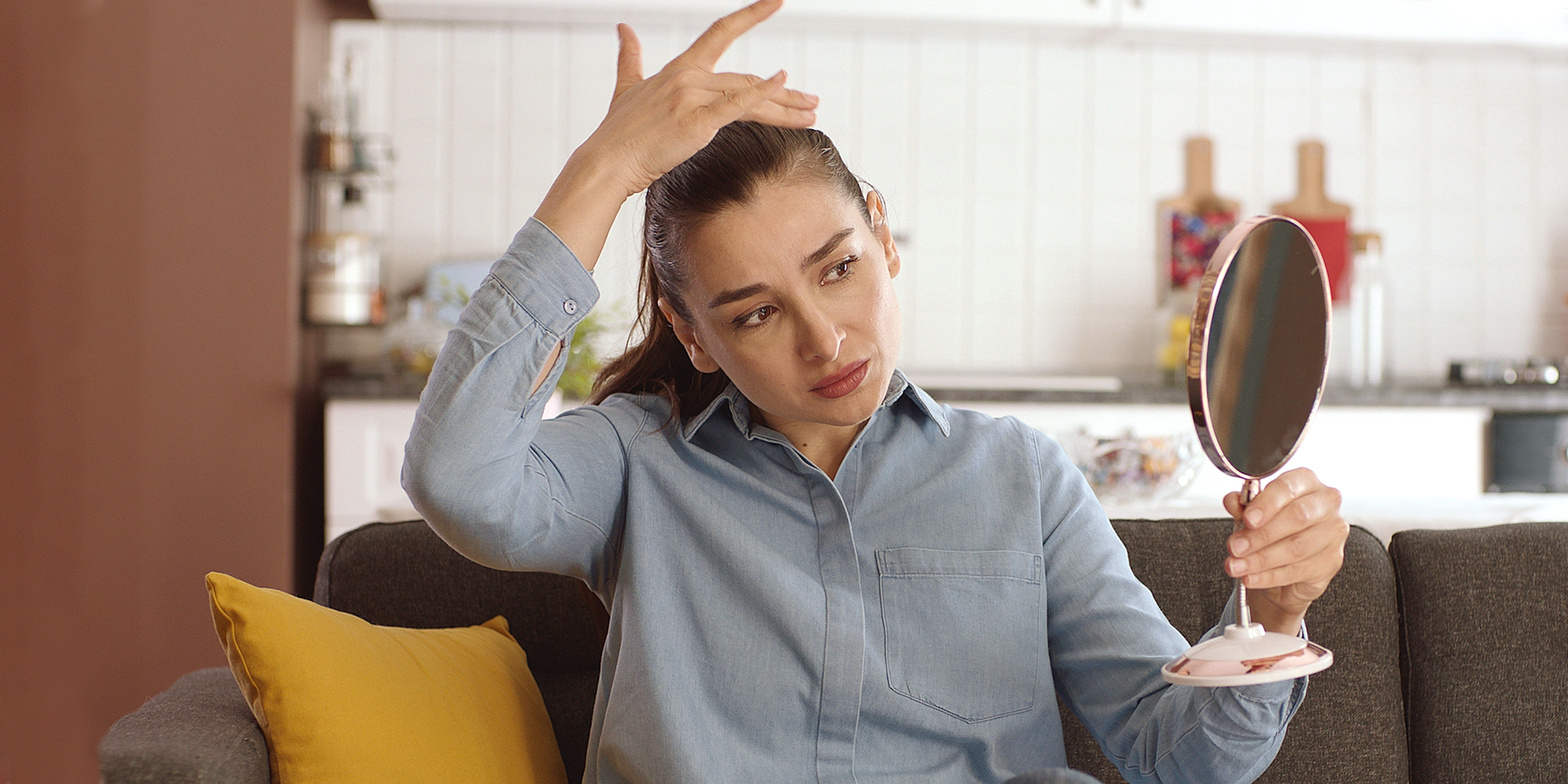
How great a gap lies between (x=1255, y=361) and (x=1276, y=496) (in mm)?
100

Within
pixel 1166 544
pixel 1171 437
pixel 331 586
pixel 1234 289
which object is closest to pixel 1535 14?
pixel 1171 437

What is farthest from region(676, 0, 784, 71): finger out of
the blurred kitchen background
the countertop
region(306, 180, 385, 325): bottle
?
region(306, 180, 385, 325): bottle

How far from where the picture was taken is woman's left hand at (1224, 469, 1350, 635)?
829 millimetres

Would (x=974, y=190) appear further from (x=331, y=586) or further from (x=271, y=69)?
(x=331, y=586)

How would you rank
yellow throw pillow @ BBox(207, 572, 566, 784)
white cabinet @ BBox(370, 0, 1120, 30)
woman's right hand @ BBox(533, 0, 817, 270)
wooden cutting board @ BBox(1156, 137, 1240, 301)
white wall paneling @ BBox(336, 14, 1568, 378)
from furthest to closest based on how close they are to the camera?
1. wooden cutting board @ BBox(1156, 137, 1240, 301)
2. white wall paneling @ BBox(336, 14, 1568, 378)
3. white cabinet @ BBox(370, 0, 1120, 30)
4. yellow throw pillow @ BBox(207, 572, 566, 784)
5. woman's right hand @ BBox(533, 0, 817, 270)

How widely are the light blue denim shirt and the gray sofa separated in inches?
10.5

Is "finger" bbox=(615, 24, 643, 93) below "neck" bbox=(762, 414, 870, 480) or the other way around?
the other way around

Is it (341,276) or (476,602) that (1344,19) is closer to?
(341,276)

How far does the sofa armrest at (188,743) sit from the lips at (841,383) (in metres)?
0.57

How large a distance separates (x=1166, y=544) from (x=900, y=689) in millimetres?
492

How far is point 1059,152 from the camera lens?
3959mm

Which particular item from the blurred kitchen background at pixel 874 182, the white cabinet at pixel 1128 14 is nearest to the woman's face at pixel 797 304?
the blurred kitchen background at pixel 874 182

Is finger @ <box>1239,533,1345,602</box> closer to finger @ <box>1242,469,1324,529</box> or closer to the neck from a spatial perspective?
finger @ <box>1242,469,1324,529</box>

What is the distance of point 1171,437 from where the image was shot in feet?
5.35
